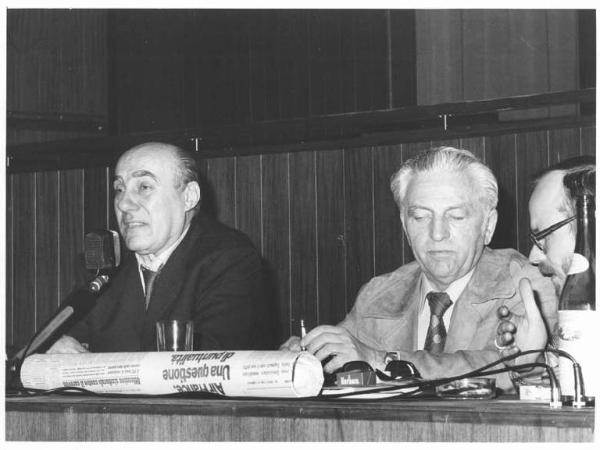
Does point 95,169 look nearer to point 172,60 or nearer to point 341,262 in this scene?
point 341,262

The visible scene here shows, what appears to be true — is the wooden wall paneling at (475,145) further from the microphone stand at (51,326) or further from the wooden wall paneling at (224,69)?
the wooden wall paneling at (224,69)

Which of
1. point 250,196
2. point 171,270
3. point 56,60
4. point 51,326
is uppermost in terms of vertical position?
point 56,60

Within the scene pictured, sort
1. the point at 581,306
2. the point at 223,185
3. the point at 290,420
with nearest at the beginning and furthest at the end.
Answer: the point at 290,420 → the point at 581,306 → the point at 223,185

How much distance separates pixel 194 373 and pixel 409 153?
147 cm

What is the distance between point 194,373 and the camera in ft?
4.38

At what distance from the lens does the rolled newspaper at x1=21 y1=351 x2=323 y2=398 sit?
1.28 meters

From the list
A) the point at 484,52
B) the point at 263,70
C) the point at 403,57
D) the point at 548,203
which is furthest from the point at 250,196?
the point at 484,52

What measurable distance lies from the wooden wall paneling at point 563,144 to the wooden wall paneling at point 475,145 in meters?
0.17

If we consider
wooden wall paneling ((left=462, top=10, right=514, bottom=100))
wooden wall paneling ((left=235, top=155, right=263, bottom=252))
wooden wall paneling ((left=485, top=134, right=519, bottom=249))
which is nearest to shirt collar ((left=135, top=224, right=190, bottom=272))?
wooden wall paneling ((left=235, top=155, right=263, bottom=252))

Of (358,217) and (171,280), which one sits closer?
(171,280)

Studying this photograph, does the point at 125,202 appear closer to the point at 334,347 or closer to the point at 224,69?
the point at 334,347

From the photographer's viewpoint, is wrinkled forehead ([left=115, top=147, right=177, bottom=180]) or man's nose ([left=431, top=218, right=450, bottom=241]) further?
wrinkled forehead ([left=115, top=147, right=177, bottom=180])

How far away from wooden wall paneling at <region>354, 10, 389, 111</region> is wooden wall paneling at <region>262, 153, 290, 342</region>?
1.57m

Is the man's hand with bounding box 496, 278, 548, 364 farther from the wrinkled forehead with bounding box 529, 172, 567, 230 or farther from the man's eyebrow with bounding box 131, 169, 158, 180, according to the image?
the man's eyebrow with bounding box 131, 169, 158, 180
